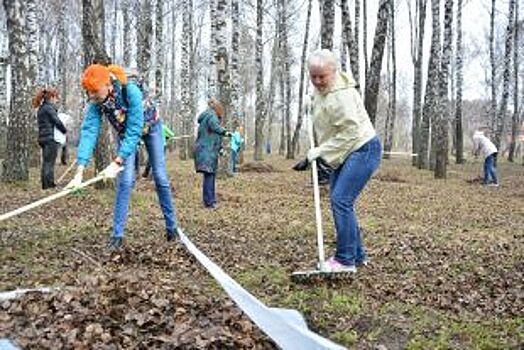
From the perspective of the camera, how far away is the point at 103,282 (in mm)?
5055

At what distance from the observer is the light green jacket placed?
5820 millimetres

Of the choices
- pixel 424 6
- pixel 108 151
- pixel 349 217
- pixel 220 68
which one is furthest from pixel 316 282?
pixel 424 6

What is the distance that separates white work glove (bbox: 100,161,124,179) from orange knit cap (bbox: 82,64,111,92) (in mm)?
763

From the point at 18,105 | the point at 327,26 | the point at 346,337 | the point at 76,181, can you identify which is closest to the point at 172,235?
the point at 76,181

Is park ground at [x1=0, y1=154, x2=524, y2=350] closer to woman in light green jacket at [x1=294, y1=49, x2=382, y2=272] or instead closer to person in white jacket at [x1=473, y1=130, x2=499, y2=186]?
woman in light green jacket at [x1=294, y1=49, x2=382, y2=272]

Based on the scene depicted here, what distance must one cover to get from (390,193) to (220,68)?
5103mm

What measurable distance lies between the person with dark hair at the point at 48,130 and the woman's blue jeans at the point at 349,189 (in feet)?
26.8

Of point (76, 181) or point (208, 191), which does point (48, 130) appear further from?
point (76, 181)

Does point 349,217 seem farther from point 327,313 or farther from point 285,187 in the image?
point 285,187

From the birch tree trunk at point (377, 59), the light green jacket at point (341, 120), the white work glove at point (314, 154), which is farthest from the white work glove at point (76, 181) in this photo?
the birch tree trunk at point (377, 59)

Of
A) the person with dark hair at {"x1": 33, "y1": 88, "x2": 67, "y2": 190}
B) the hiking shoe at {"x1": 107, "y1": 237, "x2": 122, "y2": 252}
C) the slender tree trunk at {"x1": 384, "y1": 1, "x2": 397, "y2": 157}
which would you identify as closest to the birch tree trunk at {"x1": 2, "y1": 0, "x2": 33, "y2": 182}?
the person with dark hair at {"x1": 33, "y1": 88, "x2": 67, "y2": 190}

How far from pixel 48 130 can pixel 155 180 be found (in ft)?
21.4

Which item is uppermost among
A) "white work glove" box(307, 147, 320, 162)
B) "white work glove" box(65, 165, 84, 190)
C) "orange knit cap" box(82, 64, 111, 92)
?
"orange knit cap" box(82, 64, 111, 92)

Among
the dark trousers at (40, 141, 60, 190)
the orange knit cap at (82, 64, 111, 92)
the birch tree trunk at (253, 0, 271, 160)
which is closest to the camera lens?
the orange knit cap at (82, 64, 111, 92)
